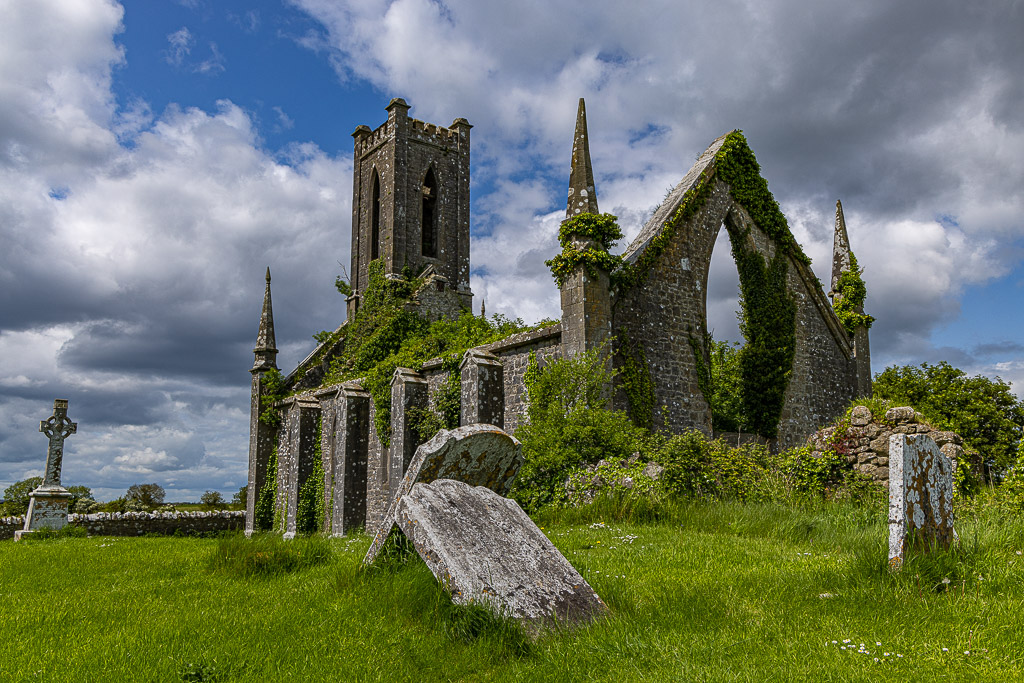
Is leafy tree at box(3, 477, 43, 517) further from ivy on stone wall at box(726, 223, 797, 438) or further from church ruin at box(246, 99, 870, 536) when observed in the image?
ivy on stone wall at box(726, 223, 797, 438)

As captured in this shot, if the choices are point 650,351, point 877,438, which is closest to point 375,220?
point 650,351

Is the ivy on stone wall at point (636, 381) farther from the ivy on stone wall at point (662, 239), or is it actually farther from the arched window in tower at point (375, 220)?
the arched window in tower at point (375, 220)

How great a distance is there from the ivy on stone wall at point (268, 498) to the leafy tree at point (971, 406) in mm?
19963

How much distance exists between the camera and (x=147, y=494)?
114 feet

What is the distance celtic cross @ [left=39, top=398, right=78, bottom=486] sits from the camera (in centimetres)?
1673

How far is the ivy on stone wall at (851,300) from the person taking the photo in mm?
19156

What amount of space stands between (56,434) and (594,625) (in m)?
16.8

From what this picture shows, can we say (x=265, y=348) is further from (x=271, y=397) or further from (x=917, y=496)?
(x=917, y=496)

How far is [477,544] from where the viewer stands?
5199 millimetres

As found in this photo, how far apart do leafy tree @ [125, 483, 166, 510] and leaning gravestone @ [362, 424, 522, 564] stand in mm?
30647

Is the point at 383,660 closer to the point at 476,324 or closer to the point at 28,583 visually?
the point at 28,583

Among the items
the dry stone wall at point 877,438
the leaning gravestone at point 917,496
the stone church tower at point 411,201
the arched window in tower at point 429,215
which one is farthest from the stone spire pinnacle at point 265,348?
the leaning gravestone at point 917,496

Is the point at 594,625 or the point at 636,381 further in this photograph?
the point at 636,381

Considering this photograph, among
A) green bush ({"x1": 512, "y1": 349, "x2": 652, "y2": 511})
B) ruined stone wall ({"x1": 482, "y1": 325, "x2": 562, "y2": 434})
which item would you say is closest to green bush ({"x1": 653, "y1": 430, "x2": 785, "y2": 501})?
green bush ({"x1": 512, "y1": 349, "x2": 652, "y2": 511})
